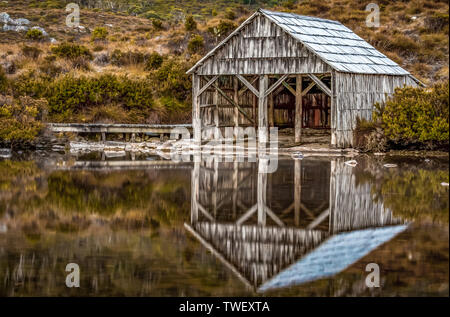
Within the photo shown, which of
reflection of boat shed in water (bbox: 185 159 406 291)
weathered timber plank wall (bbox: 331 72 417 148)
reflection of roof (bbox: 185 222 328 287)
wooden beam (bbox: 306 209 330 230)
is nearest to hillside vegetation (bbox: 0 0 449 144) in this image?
weathered timber plank wall (bbox: 331 72 417 148)

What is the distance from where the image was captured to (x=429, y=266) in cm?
1195

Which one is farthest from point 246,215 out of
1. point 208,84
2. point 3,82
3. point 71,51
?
point 71,51

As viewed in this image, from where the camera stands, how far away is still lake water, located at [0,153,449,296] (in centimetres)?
1140

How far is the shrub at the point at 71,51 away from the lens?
46000 millimetres

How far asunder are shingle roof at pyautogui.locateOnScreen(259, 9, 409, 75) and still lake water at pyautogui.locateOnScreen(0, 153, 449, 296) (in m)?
7.16

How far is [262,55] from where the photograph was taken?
31125 millimetres

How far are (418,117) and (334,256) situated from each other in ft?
A: 56.6

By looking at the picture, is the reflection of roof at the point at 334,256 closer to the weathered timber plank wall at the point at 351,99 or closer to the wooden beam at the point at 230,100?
the weathered timber plank wall at the point at 351,99

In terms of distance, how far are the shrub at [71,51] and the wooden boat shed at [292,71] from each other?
13.9 m

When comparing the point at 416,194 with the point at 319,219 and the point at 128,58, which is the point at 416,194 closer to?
the point at 319,219

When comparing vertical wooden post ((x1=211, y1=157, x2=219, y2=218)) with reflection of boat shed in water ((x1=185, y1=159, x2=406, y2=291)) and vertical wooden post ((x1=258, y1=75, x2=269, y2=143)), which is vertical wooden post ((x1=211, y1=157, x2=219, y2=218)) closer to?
reflection of boat shed in water ((x1=185, y1=159, x2=406, y2=291))

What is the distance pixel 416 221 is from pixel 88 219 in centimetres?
638

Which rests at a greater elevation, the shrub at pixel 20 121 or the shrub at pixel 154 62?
the shrub at pixel 154 62

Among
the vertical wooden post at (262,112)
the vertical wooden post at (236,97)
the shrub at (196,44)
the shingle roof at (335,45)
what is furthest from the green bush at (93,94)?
the shrub at (196,44)
